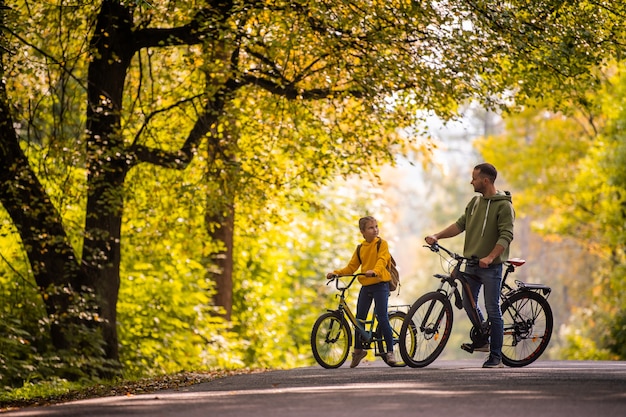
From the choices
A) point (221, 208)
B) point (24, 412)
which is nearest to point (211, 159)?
point (221, 208)

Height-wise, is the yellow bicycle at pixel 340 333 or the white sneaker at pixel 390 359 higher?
the yellow bicycle at pixel 340 333

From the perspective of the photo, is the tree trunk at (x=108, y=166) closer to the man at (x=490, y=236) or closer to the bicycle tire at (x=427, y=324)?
the bicycle tire at (x=427, y=324)

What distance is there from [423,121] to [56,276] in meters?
5.92

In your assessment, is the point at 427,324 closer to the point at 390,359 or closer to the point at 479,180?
the point at 390,359

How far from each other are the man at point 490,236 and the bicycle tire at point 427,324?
0.40m

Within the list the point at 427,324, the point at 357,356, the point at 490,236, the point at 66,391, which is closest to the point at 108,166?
the point at 66,391

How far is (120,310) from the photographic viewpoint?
18.9 metres

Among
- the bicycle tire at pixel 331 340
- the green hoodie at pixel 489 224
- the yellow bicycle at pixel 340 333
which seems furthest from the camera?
the bicycle tire at pixel 331 340

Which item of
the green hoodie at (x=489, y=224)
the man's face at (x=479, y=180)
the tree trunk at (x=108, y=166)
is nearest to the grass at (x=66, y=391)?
the tree trunk at (x=108, y=166)

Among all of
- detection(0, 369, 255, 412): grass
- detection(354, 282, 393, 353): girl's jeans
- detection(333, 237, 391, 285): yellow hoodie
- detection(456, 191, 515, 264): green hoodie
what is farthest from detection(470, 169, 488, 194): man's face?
detection(0, 369, 255, 412): grass

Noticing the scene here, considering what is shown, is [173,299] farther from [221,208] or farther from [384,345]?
[384,345]

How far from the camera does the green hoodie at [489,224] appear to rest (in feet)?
36.7

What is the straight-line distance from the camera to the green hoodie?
11.2 meters

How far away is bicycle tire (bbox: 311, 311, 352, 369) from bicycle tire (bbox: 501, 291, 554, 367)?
189 centimetres
